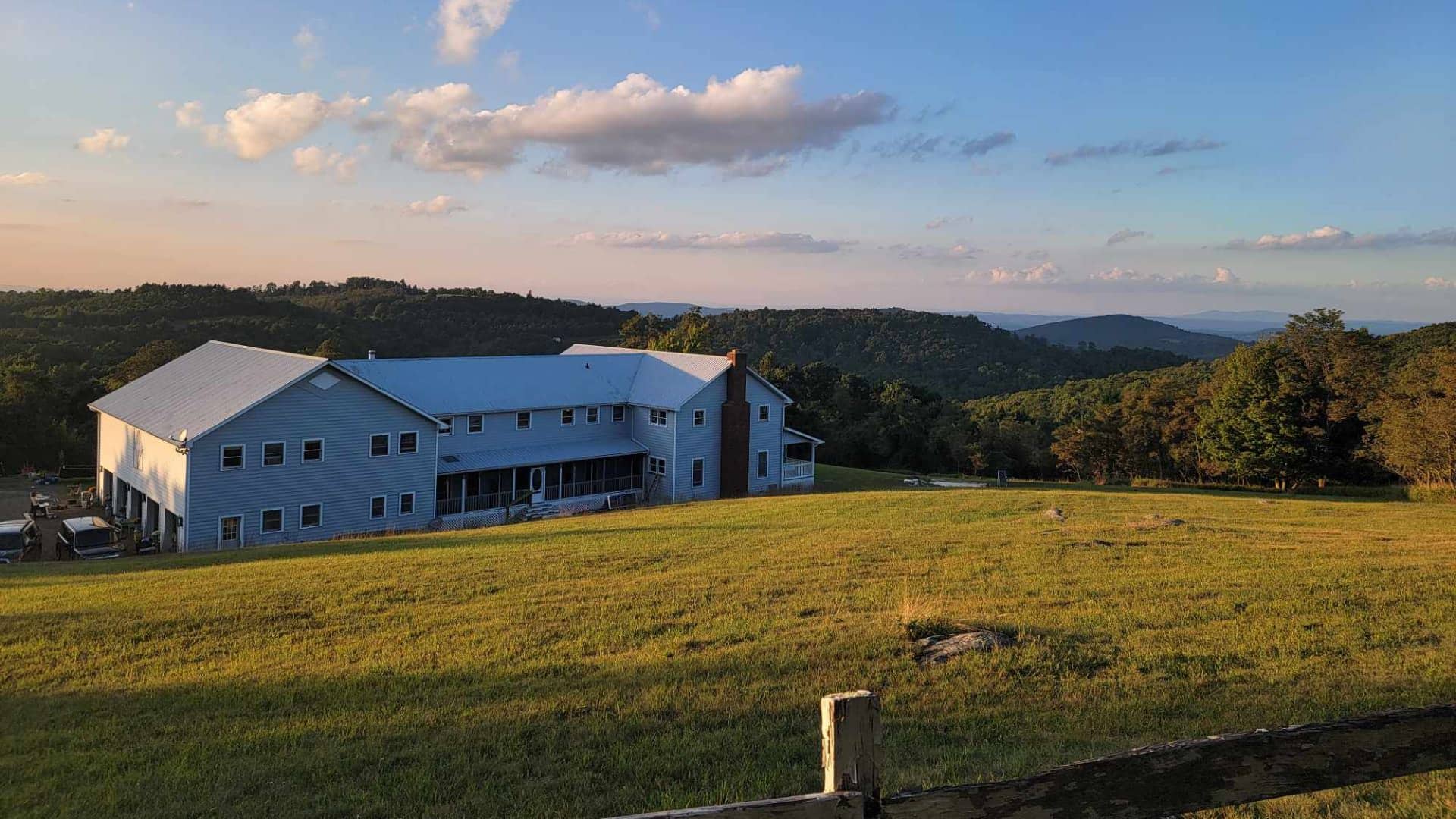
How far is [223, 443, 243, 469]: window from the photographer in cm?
2803

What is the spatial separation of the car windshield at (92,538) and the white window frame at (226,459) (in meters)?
3.56

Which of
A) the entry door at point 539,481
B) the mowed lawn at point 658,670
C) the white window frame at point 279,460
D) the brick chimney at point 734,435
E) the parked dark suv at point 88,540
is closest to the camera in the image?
the mowed lawn at point 658,670

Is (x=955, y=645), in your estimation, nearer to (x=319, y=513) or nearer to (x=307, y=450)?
(x=307, y=450)

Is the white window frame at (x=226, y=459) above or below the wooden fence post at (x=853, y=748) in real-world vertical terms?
below

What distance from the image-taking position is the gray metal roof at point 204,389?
28.6m

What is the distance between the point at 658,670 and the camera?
8977 mm

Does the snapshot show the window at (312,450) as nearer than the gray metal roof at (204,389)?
No

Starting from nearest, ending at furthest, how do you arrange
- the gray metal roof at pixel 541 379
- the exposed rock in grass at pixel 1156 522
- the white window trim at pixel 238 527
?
1. the exposed rock in grass at pixel 1156 522
2. the white window trim at pixel 238 527
3. the gray metal roof at pixel 541 379

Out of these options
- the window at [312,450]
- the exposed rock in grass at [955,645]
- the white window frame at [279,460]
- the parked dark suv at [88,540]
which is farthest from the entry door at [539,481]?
the exposed rock in grass at [955,645]

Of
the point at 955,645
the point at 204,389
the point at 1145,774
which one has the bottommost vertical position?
the point at 955,645

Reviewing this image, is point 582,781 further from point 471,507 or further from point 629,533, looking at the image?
point 471,507

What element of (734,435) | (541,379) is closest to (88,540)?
(541,379)

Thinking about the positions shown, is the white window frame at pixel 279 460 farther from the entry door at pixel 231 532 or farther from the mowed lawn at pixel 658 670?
the mowed lawn at pixel 658 670

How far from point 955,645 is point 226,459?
26763mm
